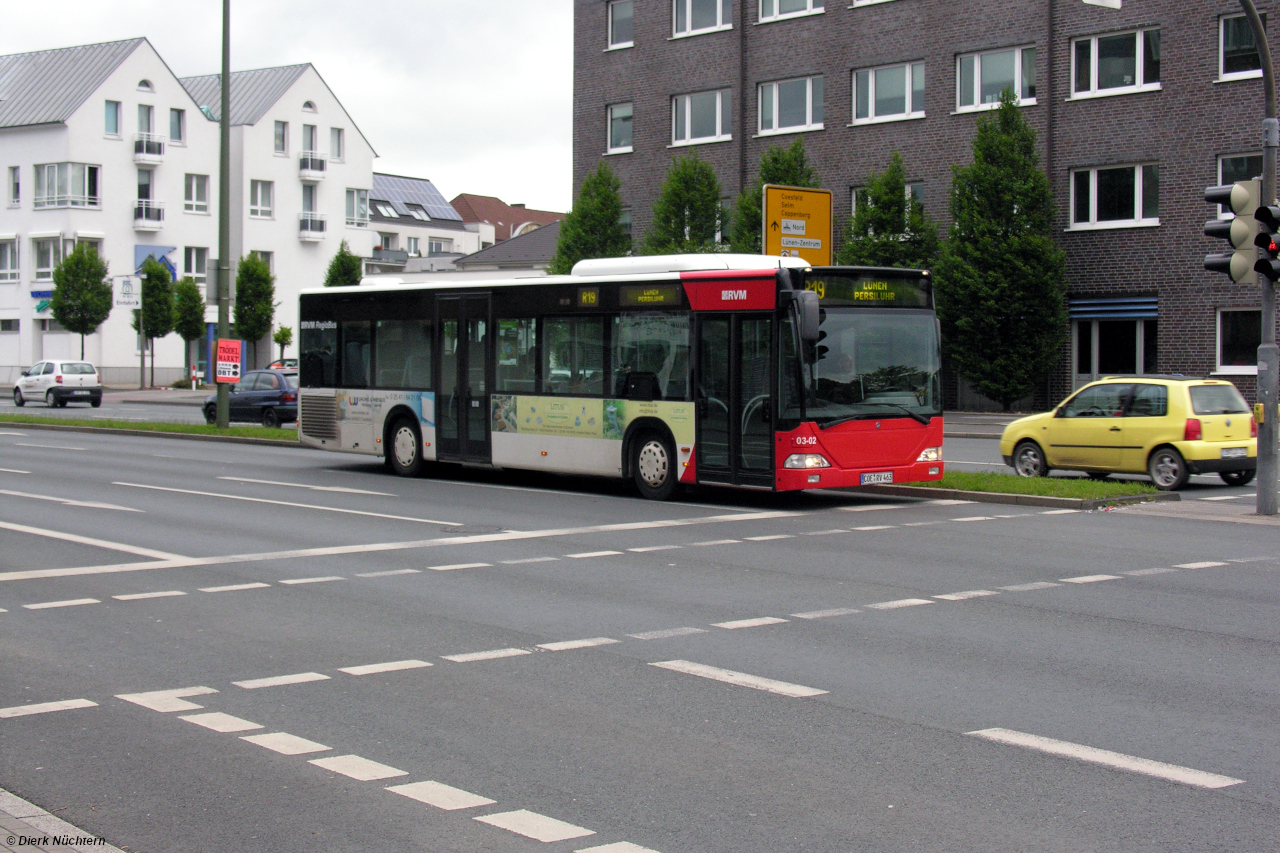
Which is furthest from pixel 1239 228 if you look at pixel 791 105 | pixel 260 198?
pixel 260 198

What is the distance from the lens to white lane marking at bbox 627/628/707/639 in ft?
28.6

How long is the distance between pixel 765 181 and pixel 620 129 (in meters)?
9.26

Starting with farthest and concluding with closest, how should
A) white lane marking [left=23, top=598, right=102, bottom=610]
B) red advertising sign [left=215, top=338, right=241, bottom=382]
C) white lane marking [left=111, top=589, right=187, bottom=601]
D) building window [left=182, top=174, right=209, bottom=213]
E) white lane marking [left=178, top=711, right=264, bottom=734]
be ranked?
building window [left=182, top=174, right=209, bottom=213]
red advertising sign [left=215, top=338, right=241, bottom=382]
white lane marking [left=111, top=589, right=187, bottom=601]
white lane marking [left=23, top=598, right=102, bottom=610]
white lane marking [left=178, top=711, right=264, bottom=734]

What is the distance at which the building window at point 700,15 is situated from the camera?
4547cm

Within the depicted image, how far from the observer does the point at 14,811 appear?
513 cm

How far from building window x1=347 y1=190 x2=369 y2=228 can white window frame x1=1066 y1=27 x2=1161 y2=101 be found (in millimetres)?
58184

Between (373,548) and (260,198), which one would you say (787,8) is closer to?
(373,548)

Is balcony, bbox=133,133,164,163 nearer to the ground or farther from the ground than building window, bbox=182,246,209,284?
farther from the ground

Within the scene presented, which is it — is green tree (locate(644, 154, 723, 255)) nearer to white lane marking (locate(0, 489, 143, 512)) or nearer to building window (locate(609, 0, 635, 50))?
building window (locate(609, 0, 635, 50))

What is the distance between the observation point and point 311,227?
3349 inches

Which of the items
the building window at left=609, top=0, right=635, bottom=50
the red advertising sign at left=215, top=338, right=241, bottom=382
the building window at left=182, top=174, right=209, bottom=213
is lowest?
the red advertising sign at left=215, top=338, right=241, bottom=382

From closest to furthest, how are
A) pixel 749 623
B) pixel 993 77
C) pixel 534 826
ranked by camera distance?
pixel 534 826
pixel 749 623
pixel 993 77

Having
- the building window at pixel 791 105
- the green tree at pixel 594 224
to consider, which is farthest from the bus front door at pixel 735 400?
the green tree at pixel 594 224

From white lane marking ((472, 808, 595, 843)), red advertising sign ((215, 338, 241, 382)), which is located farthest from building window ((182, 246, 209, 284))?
white lane marking ((472, 808, 595, 843))
